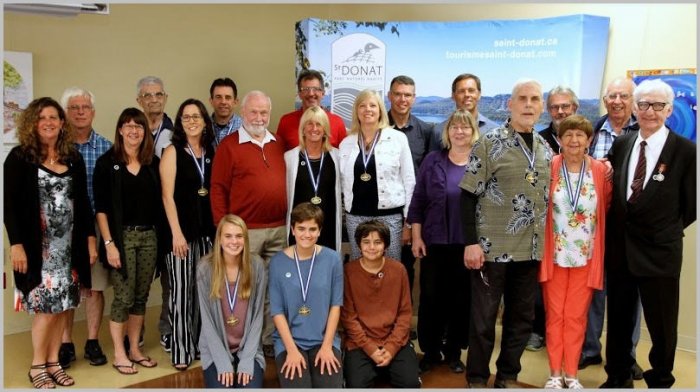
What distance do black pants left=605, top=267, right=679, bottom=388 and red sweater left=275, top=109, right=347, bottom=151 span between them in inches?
72.4

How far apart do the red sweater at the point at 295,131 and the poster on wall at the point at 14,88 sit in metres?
1.87

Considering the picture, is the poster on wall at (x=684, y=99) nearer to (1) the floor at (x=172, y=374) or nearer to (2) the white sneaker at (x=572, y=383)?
(1) the floor at (x=172, y=374)

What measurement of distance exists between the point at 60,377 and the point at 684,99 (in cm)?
423

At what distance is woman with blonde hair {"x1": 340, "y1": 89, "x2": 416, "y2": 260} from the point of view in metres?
3.68

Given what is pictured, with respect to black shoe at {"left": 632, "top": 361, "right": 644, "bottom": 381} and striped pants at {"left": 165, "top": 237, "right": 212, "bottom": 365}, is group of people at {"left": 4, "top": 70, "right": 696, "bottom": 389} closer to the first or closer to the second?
striped pants at {"left": 165, "top": 237, "right": 212, "bottom": 365}

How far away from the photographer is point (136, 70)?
5023mm

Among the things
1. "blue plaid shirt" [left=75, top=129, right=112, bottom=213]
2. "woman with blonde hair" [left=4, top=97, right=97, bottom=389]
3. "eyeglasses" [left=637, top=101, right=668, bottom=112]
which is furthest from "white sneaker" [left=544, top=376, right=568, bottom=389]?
"blue plaid shirt" [left=75, top=129, right=112, bottom=213]

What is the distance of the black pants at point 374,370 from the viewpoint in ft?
11.0

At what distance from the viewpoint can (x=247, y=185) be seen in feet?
11.8

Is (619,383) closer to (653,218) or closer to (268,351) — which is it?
(653,218)

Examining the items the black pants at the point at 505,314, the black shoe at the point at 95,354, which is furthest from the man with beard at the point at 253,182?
the black pants at the point at 505,314

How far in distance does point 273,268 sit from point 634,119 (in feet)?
7.78

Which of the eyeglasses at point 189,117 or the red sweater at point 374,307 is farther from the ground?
the eyeglasses at point 189,117

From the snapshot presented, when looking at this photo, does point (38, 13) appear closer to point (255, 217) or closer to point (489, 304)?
point (255, 217)
